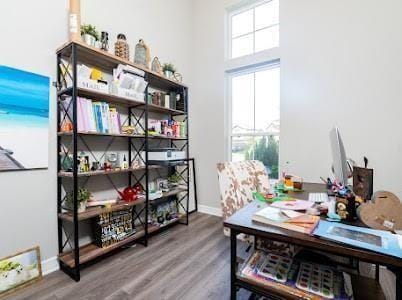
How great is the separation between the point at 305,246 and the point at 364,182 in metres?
0.69

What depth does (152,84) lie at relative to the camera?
278 centimetres

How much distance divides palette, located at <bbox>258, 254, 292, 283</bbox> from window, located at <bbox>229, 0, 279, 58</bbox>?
254 centimetres

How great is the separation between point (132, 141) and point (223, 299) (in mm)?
1801

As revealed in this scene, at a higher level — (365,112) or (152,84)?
(152,84)

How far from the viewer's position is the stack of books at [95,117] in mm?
1799

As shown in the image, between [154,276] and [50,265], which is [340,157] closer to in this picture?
[154,276]

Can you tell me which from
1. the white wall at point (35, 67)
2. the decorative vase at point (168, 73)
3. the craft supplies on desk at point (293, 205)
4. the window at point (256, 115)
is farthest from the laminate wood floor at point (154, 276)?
the decorative vase at point (168, 73)

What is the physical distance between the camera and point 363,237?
0.86 metres

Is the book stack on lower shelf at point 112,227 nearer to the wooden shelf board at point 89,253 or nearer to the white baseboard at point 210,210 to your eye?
the wooden shelf board at point 89,253

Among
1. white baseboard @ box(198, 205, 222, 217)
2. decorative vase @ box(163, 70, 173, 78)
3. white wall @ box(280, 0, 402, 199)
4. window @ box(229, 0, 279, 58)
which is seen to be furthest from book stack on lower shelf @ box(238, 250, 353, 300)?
window @ box(229, 0, 279, 58)

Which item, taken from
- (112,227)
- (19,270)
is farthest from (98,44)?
(19,270)

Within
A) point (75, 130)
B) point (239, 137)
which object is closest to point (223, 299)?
Result: point (75, 130)

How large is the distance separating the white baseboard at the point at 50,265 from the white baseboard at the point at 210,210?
1.99m

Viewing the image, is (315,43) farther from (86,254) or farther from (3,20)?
(86,254)
